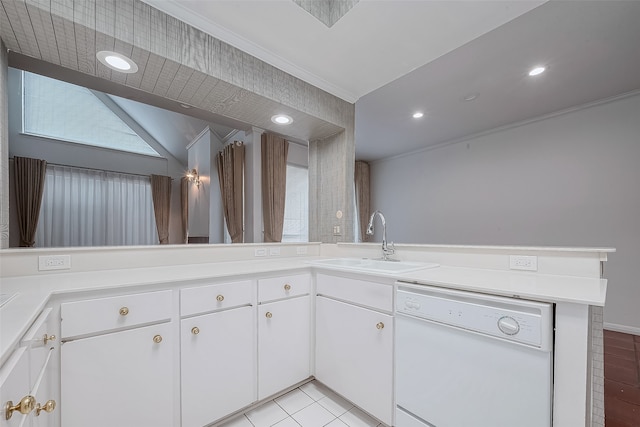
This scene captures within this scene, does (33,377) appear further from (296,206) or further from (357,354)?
(296,206)

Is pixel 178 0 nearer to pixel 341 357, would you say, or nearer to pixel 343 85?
pixel 343 85

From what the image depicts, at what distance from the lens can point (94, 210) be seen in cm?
190

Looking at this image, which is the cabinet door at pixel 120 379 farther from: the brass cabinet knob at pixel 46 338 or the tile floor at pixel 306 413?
the tile floor at pixel 306 413

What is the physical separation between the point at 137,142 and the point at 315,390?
7.50 feet

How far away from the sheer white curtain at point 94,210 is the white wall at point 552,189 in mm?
4220

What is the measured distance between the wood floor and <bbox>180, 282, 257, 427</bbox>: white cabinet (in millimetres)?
2097

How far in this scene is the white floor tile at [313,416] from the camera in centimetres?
148

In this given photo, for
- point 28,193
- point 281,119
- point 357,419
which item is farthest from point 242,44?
point 357,419

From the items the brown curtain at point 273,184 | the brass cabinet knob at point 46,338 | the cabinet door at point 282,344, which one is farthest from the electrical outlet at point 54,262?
the brown curtain at point 273,184

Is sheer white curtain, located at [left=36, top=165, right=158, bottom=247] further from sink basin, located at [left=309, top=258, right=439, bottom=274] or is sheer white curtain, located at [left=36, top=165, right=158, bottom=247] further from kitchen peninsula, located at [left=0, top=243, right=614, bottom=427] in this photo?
sink basin, located at [left=309, top=258, right=439, bottom=274]

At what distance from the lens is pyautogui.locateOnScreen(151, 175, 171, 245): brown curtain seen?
2025 millimetres

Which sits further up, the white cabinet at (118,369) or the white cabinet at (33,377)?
the white cabinet at (33,377)

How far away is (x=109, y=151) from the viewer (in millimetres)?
1973

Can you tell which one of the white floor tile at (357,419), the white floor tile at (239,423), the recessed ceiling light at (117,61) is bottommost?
the white floor tile at (357,419)
